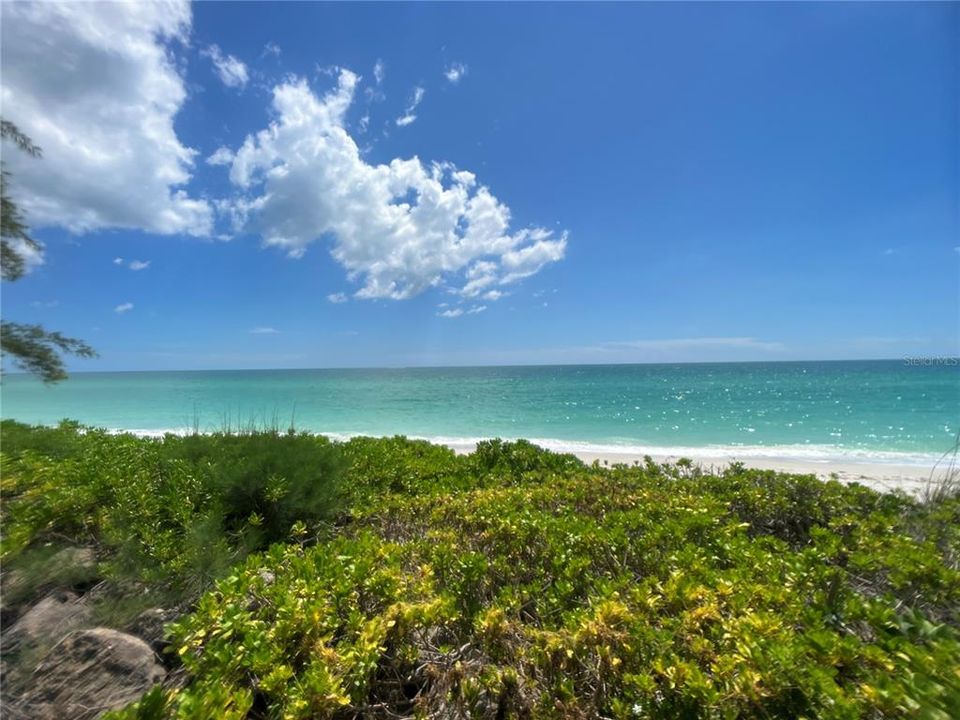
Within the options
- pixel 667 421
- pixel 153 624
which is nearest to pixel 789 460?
pixel 667 421

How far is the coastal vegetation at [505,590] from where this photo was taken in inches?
72.3

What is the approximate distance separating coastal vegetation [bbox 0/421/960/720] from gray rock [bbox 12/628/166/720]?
0.55 feet

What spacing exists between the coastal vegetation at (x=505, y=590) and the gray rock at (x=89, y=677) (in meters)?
0.17

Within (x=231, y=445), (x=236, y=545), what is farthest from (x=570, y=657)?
(x=231, y=445)

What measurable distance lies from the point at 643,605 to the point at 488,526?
1593 mm

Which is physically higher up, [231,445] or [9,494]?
[231,445]

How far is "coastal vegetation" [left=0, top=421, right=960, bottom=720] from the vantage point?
1.84 m

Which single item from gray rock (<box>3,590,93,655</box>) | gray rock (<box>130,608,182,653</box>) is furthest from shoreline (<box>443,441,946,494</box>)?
gray rock (<box>3,590,93,655</box>)

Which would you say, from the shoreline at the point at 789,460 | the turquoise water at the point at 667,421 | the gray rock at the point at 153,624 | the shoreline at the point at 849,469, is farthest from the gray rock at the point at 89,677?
the shoreline at the point at 849,469

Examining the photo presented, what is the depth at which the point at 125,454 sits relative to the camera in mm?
5914

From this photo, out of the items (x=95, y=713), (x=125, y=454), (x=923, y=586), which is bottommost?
(x=95, y=713)

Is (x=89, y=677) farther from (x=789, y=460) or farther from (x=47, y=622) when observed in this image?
(x=789, y=460)

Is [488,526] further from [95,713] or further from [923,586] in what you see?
[923,586]

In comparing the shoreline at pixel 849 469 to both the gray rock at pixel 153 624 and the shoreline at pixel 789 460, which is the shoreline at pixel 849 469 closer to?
the shoreline at pixel 789 460
